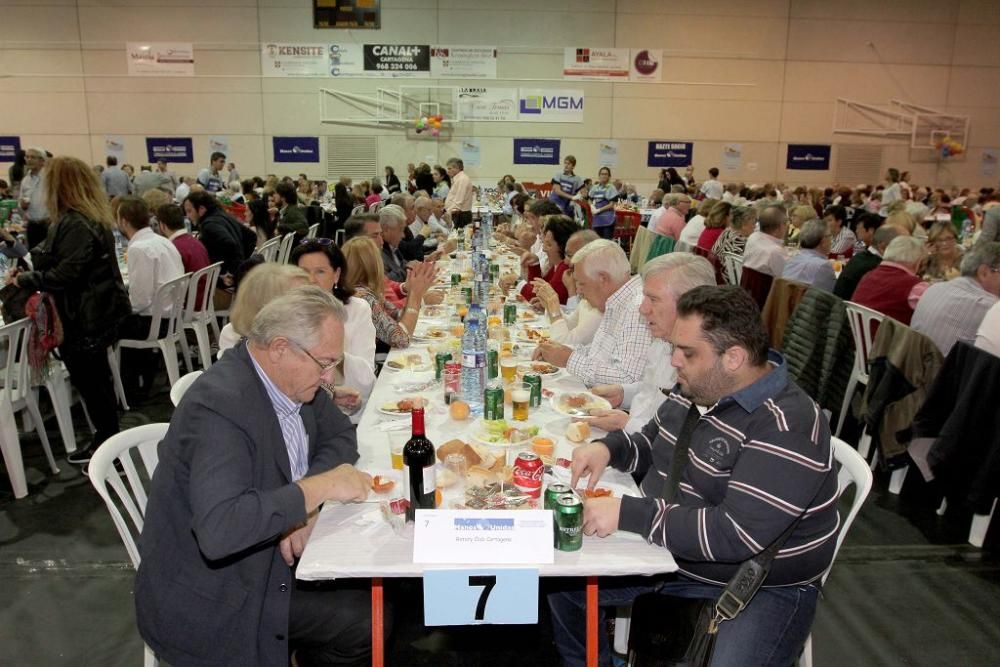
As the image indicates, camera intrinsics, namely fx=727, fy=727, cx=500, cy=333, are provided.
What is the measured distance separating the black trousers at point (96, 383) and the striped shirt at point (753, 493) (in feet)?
11.0

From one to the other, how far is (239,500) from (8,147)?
17.3 meters

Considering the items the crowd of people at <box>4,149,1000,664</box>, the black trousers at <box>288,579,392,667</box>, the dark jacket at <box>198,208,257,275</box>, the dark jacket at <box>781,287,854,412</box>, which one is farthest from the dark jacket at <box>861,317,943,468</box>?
the dark jacket at <box>198,208,257,275</box>

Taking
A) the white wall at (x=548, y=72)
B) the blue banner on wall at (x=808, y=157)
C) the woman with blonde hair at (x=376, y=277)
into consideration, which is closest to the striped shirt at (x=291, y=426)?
the woman with blonde hair at (x=376, y=277)

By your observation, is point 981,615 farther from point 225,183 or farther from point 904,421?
point 225,183

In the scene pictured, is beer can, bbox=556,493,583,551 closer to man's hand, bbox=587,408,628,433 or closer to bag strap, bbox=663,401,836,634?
bag strap, bbox=663,401,836,634

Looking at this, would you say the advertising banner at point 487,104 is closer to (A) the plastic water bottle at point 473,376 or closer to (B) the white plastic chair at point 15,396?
(B) the white plastic chair at point 15,396

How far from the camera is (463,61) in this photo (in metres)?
15.2

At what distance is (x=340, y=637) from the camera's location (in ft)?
6.40

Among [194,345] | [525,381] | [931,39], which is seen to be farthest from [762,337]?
[931,39]

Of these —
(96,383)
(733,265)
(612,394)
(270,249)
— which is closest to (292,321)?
(612,394)

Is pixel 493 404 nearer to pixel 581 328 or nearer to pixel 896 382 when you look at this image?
pixel 581 328

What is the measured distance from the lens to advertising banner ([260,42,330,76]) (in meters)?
15.0

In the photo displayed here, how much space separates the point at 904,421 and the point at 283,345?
3.05m

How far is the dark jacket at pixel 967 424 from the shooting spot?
2992mm
